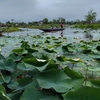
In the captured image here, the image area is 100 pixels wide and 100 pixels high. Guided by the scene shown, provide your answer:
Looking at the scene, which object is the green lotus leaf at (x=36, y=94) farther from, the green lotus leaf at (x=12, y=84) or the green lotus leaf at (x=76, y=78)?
the green lotus leaf at (x=12, y=84)

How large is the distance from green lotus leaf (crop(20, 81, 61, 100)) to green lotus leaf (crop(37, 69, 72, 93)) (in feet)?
0.18

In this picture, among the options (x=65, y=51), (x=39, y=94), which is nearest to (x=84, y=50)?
(x=65, y=51)

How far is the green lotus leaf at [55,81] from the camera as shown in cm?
119

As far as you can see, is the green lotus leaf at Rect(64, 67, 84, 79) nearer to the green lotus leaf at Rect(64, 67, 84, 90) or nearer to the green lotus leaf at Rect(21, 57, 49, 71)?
the green lotus leaf at Rect(64, 67, 84, 90)

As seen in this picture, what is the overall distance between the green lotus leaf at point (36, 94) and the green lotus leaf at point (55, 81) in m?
0.06

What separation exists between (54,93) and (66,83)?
0.35ft

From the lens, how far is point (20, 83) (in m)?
1.46

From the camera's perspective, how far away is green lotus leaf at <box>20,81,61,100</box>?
1137mm

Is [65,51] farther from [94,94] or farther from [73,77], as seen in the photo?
[94,94]

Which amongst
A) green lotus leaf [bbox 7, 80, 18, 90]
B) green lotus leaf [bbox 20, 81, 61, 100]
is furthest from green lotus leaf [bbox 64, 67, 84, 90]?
green lotus leaf [bbox 7, 80, 18, 90]

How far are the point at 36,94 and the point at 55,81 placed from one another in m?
0.17

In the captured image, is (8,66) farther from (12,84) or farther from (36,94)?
(36,94)

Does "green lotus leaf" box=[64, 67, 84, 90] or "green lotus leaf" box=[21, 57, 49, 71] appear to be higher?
"green lotus leaf" box=[21, 57, 49, 71]

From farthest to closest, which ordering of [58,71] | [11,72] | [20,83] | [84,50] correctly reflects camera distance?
[84,50], [11,72], [20,83], [58,71]
